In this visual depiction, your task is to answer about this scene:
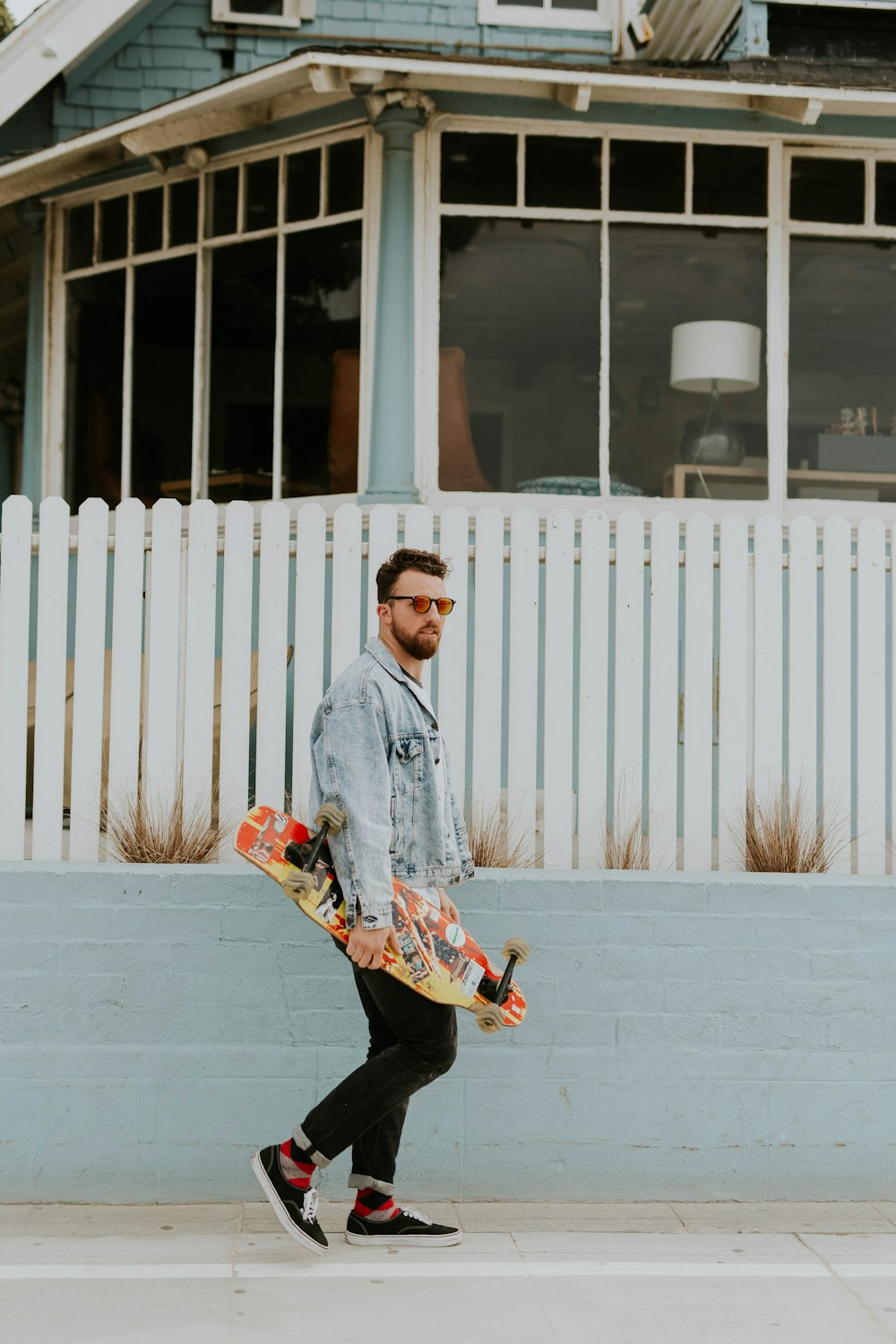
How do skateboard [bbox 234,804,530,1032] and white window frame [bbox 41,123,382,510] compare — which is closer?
skateboard [bbox 234,804,530,1032]

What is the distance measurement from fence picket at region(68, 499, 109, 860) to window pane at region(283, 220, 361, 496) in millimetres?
3217

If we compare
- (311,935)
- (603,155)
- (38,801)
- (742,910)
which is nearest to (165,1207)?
(311,935)

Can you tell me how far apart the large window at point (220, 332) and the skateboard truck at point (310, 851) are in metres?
4.49

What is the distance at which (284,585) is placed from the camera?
543cm

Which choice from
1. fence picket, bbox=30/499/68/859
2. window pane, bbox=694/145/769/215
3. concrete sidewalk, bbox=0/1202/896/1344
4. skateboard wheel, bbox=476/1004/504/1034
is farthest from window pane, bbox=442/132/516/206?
concrete sidewalk, bbox=0/1202/896/1344

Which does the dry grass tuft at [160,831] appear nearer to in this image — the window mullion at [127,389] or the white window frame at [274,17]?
the window mullion at [127,389]

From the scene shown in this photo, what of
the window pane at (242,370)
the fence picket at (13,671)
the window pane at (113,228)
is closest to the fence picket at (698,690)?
the fence picket at (13,671)

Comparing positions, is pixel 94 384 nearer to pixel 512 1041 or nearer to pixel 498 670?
pixel 498 670

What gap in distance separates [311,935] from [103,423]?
17.8 ft

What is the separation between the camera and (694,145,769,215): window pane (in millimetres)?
8422

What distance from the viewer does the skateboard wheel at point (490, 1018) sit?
14.1 feet

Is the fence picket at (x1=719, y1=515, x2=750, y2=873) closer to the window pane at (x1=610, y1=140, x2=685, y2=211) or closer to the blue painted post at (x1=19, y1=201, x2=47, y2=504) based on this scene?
the window pane at (x1=610, y1=140, x2=685, y2=211)

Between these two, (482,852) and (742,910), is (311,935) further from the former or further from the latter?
(742,910)

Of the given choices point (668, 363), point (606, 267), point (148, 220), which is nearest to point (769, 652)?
point (668, 363)
